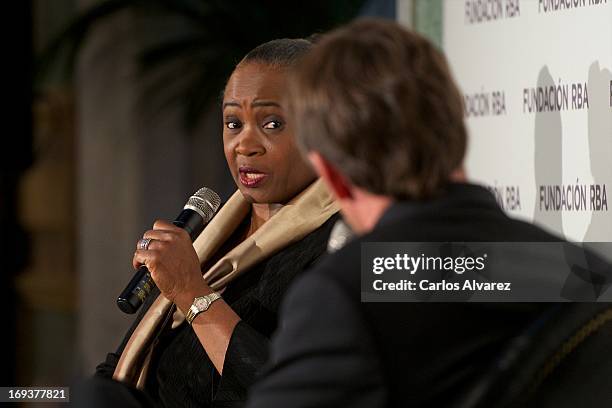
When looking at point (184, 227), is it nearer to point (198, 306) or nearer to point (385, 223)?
point (198, 306)

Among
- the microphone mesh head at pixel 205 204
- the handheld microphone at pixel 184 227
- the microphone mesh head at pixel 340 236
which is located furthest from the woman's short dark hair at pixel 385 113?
the microphone mesh head at pixel 205 204

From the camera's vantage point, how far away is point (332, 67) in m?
1.43

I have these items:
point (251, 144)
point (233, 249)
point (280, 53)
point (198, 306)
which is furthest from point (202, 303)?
point (280, 53)

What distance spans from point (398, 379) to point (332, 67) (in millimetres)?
396

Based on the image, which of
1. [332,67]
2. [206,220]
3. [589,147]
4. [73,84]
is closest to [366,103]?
[332,67]

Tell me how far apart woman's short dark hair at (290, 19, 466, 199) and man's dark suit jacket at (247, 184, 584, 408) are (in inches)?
1.8

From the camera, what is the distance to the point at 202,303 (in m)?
2.14

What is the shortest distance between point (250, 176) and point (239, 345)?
1.31ft

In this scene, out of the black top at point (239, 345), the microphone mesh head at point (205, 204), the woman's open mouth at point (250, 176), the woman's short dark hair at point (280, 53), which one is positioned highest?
the woman's short dark hair at point (280, 53)

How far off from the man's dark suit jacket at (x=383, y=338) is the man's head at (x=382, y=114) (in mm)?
46

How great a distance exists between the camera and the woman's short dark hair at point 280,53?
7.64ft

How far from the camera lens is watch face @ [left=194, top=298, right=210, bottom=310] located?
214 cm

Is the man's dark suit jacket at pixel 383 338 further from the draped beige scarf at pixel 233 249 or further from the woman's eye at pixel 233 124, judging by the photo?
the woman's eye at pixel 233 124

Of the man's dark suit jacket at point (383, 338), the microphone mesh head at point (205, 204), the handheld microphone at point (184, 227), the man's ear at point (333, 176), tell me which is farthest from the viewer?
the microphone mesh head at point (205, 204)
